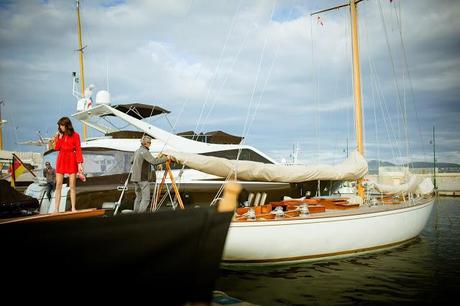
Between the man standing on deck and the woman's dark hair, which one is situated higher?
the woman's dark hair

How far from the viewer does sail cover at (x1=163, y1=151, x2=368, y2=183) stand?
8203 mm

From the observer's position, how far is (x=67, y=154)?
6.07m

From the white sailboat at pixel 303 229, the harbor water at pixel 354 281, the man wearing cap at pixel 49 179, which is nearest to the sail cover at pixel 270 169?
the white sailboat at pixel 303 229

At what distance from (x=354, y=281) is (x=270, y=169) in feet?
11.1

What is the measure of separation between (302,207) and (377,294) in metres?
2.48

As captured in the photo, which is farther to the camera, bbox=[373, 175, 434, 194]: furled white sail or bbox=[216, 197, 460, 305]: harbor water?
bbox=[373, 175, 434, 194]: furled white sail

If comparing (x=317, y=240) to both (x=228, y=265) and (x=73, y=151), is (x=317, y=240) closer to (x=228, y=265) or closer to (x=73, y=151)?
(x=228, y=265)

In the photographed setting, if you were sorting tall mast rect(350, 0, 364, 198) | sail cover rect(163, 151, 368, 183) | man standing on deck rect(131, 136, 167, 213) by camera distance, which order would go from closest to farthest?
man standing on deck rect(131, 136, 167, 213) < sail cover rect(163, 151, 368, 183) < tall mast rect(350, 0, 364, 198)

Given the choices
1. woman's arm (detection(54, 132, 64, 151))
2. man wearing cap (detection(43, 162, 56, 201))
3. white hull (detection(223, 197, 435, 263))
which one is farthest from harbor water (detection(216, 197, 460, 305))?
man wearing cap (detection(43, 162, 56, 201))

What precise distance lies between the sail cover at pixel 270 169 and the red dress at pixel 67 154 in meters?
2.29

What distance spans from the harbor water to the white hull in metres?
0.24

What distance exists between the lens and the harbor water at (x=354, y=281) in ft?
19.1

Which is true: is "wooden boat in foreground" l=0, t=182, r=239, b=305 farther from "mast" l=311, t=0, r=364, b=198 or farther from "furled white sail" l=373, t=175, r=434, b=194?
"furled white sail" l=373, t=175, r=434, b=194

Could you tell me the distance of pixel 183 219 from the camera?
2156 mm
